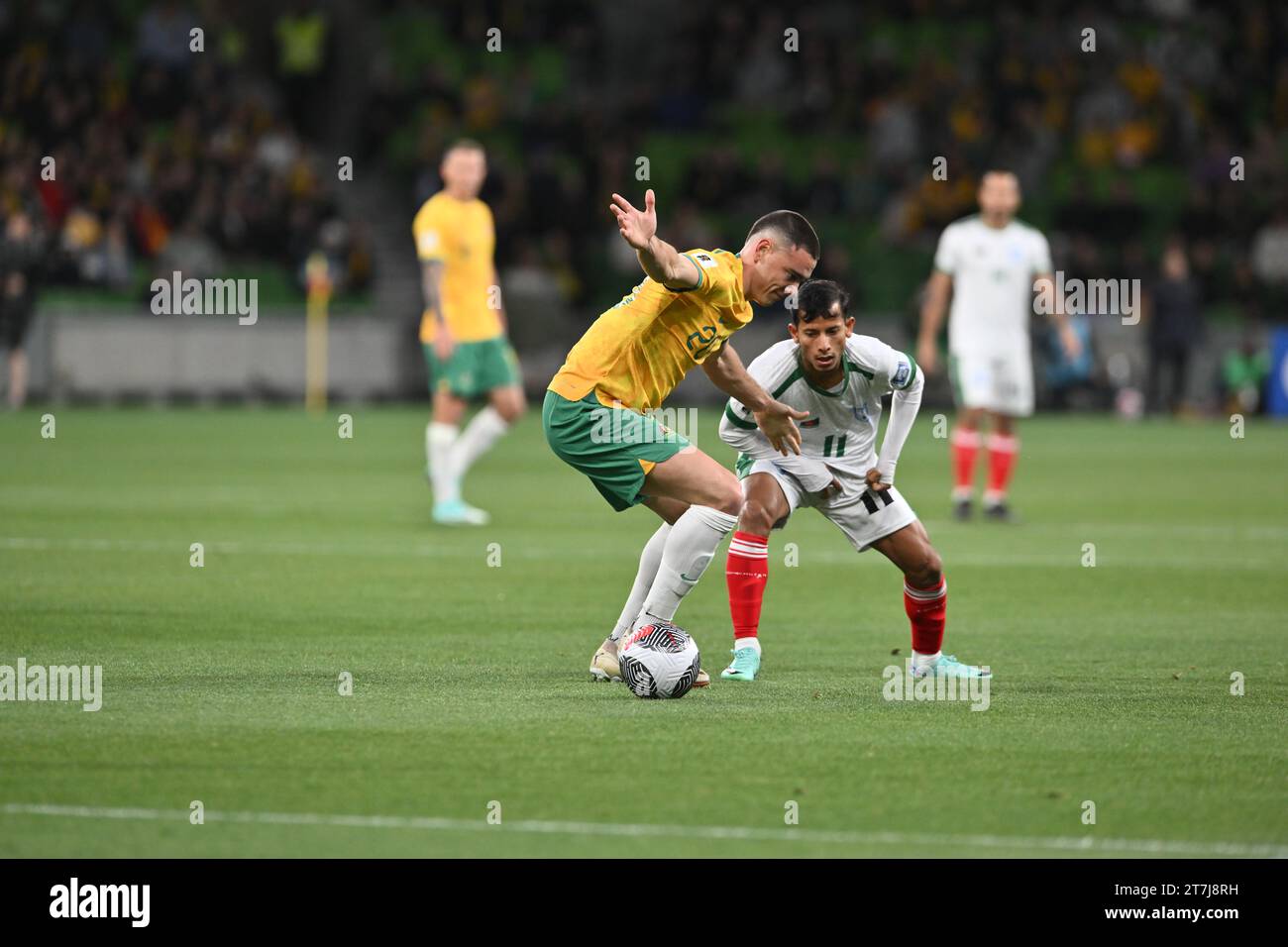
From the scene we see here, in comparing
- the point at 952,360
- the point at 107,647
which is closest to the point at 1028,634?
the point at 107,647

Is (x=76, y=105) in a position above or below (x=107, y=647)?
above

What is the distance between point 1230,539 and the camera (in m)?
15.0

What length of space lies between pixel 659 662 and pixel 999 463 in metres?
8.78

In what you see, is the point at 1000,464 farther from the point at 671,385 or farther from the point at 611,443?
the point at 611,443

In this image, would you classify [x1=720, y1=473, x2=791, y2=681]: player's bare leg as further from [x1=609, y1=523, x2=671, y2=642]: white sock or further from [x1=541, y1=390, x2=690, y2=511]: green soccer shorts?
[x1=541, y1=390, x2=690, y2=511]: green soccer shorts

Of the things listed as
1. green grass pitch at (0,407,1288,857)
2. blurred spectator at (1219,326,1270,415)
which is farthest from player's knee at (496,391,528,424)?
blurred spectator at (1219,326,1270,415)

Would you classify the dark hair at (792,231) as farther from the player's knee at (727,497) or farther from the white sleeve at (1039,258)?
the white sleeve at (1039,258)

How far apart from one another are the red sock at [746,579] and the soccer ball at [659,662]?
2.00 feet

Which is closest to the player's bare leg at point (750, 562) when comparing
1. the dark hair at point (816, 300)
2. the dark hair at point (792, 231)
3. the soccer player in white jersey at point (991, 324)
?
A: the dark hair at point (816, 300)

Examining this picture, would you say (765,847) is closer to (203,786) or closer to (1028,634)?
(203,786)

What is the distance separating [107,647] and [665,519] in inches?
103

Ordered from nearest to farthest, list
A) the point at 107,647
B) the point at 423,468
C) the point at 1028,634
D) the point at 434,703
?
1. the point at 434,703
2. the point at 107,647
3. the point at 1028,634
4. the point at 423,468

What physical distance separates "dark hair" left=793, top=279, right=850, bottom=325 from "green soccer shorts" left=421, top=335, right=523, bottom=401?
750cm
